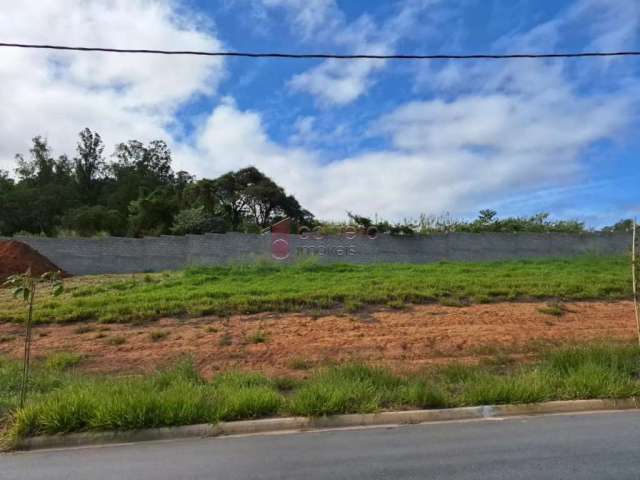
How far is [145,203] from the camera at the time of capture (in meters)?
36.8

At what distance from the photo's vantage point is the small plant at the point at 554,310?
12.0 m

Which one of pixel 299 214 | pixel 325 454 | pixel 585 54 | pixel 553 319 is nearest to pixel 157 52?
pixel 325 454

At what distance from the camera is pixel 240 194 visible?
43688mm

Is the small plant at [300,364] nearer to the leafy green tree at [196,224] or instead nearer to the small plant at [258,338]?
the small plant at [258,338]

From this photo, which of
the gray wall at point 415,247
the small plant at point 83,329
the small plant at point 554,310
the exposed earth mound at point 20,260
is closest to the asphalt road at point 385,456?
the small plant at point 83,329

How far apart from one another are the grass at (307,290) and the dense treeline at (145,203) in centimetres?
655

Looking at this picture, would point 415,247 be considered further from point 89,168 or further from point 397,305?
point 89,168

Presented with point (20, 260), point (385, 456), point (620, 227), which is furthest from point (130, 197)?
point (385, 456)

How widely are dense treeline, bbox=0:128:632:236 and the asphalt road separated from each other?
17097 millimetres

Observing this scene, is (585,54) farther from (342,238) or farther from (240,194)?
(240,194)

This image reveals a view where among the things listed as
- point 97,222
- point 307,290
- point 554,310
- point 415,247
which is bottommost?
point 554,310

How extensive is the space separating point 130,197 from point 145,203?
64.5 feet

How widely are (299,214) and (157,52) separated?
133ft

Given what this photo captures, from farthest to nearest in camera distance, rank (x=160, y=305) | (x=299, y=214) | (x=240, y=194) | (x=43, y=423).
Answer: (x=299, y=214) < (x=240, y=194) < (x=160, y=305) < (x=43, y=423)
